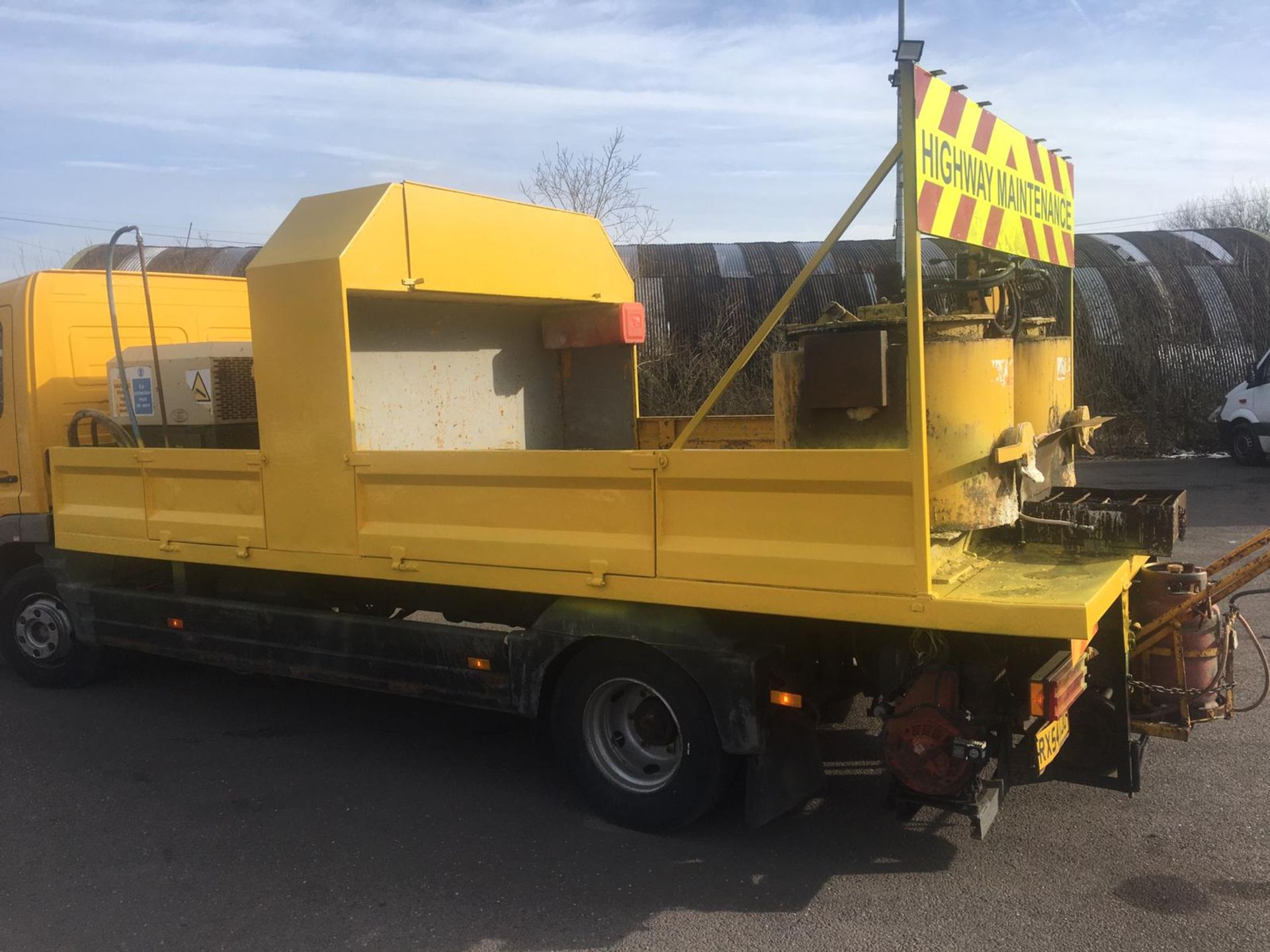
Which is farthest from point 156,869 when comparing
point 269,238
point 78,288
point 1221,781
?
point 1221,781

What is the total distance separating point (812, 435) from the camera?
404 centimetres

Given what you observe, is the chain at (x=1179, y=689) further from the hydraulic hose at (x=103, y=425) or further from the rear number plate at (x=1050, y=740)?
the hydraulic hose at (x=103, y=425)

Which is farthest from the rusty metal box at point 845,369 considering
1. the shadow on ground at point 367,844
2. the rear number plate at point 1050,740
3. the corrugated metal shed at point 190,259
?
the corrugated metal shed at point 190,259

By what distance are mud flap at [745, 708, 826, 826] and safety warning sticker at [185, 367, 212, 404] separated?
3527 mm

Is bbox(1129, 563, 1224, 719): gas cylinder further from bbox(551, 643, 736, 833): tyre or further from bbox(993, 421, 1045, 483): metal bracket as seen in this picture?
bbox(551, 643, 736, 833): tyre

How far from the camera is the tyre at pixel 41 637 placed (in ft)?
21.1

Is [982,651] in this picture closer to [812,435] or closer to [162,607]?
[812,435]

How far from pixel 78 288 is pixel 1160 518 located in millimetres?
6036

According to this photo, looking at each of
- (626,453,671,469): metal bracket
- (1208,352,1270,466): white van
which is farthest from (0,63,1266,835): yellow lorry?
(1208,352,1270,466): white van

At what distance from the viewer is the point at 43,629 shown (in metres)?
6.55

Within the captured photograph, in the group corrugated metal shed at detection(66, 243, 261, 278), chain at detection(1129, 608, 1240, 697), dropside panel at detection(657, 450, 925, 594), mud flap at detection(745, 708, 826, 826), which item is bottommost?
mud flap at detection(745, 708, 826, 826)

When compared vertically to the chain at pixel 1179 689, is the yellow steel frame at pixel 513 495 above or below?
above

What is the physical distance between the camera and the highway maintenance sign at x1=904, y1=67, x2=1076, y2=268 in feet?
11.1

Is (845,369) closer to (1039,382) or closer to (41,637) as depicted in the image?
(1039,382)
